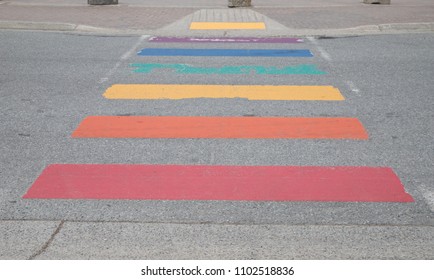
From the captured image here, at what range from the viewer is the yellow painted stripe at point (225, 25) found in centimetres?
1433

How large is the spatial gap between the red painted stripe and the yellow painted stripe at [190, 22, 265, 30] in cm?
892

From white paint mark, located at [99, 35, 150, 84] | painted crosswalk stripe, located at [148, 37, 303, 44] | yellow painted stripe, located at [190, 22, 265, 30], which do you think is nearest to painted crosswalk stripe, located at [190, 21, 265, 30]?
yellow painted stripe, located at [190, 22, 265, 30]

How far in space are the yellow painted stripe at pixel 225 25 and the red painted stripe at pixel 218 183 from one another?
8918 mm

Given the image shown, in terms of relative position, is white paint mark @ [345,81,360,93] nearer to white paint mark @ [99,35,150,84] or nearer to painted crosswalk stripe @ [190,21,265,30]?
white paint mark @ [99,35,150,84]

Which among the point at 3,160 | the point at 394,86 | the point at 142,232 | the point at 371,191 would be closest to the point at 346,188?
the point at 371,191

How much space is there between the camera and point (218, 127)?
704 centimetres

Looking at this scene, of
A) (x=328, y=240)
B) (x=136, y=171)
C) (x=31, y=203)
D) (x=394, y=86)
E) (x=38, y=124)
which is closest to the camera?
(x=328, y=240)

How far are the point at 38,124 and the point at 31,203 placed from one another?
7.44 feet

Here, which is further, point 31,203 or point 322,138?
point 322,138

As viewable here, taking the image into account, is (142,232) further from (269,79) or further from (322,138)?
(269,79)

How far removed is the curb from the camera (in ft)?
44.5

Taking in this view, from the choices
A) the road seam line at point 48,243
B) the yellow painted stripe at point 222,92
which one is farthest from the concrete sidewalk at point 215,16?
the road seam line at point 48,243

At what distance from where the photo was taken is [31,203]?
5.06 meters

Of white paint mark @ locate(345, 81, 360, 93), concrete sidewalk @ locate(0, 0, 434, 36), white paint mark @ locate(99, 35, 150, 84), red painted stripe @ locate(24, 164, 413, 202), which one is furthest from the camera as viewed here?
concrete sidewalk @ locate(0, 0, 434, 36)
